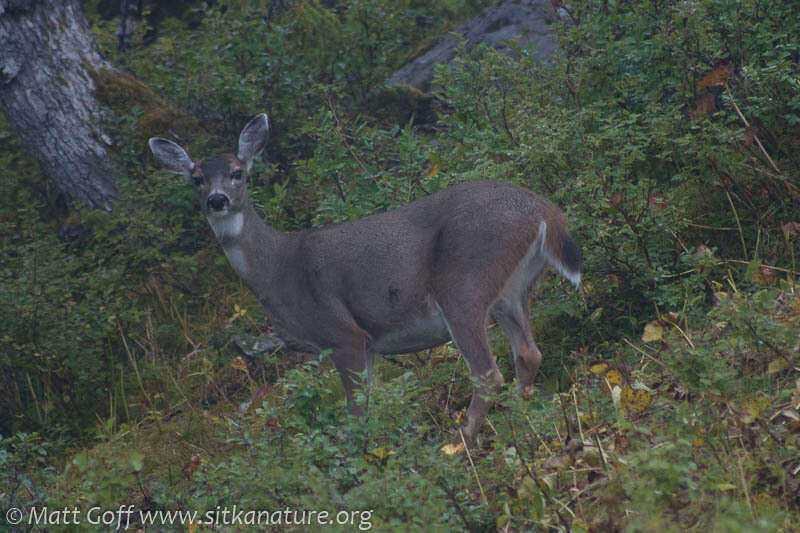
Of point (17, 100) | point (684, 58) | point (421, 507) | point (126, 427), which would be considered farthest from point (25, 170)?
point (421, 507)

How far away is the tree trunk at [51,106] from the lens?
8.52 metres

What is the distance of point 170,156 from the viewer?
256 inches

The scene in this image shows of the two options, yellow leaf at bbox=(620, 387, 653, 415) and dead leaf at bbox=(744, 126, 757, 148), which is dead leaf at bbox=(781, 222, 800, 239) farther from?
yellow leaf at bbox=(620, 387, 653, 415)

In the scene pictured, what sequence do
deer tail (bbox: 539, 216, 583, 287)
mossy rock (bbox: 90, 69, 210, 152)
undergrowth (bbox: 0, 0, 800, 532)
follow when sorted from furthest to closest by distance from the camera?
mossy rock (bbox: 90, 69, 210, 152) → deer tail (bbox: 539, 216, 583, 287) → undergrowth (bbox: 0, 0, 800, 532)

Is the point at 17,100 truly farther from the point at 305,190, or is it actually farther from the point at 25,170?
the point at 305,190

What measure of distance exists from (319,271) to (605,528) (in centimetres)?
295

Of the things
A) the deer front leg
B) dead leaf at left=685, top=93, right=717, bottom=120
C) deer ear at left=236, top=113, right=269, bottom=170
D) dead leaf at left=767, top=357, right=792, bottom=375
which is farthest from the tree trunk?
dead leaf at left=767, top=357, right=792, bottom=375

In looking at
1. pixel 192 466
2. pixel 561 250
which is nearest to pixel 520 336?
pixel 561 250

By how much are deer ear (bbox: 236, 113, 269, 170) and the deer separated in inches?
6.0

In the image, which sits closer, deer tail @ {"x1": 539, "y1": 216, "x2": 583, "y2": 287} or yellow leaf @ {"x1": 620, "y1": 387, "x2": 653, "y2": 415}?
yellow leaf @ {"x1": 620, "y1": 387, "x2": 653, "y2": 415}

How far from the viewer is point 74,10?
907 centimetres

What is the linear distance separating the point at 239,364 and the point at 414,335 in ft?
5.02

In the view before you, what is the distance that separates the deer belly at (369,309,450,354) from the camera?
5586 millimetres

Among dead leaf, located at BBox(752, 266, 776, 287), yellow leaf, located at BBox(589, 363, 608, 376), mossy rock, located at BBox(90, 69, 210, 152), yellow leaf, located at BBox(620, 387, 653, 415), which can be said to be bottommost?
yellow leaf, located at BBox(589, 363, 608, 376)
